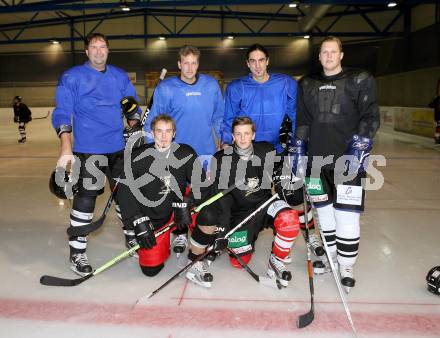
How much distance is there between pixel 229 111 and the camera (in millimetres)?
2689

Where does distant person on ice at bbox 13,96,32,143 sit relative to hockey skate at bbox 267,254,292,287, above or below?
above

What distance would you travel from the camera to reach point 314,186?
2.35 metres

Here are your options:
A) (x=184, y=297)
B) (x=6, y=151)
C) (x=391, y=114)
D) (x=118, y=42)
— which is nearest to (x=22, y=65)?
(x=118, y=42)

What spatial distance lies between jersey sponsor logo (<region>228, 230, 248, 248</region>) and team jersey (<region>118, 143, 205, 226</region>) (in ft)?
1.00

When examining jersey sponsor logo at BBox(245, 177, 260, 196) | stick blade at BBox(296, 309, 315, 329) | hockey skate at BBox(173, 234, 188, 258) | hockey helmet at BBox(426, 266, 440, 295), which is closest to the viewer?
stick blade at BBox(296, 309, 315, 329)

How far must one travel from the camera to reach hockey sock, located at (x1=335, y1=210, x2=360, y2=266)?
2.17 meters

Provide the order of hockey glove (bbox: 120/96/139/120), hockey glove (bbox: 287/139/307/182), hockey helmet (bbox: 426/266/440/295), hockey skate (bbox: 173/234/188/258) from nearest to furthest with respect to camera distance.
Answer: hockey helmet (bbox: 426/266/440/295)
hockey glove (bbox: 287/139/307/182)
hockey glove (bbox: 120/96/139/120)
hockey skate (bbox: 173/234/188/258)

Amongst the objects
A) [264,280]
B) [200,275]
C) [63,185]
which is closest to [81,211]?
[63,185]

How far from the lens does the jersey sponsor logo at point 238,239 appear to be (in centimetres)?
246

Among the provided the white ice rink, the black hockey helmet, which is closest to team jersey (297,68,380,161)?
the white ice rink

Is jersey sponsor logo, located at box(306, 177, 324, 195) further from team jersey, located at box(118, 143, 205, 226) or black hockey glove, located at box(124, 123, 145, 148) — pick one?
black hockey glove, located at box(124, 123, 145, 148)

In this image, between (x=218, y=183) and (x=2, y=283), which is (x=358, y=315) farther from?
(x=2, y=283)

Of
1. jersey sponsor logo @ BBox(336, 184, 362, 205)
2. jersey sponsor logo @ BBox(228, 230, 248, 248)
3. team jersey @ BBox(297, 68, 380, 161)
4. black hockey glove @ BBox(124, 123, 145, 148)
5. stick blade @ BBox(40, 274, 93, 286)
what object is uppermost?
team jersey @ BBox(297, 68, 380, 161)

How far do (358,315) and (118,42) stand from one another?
15251 mm
